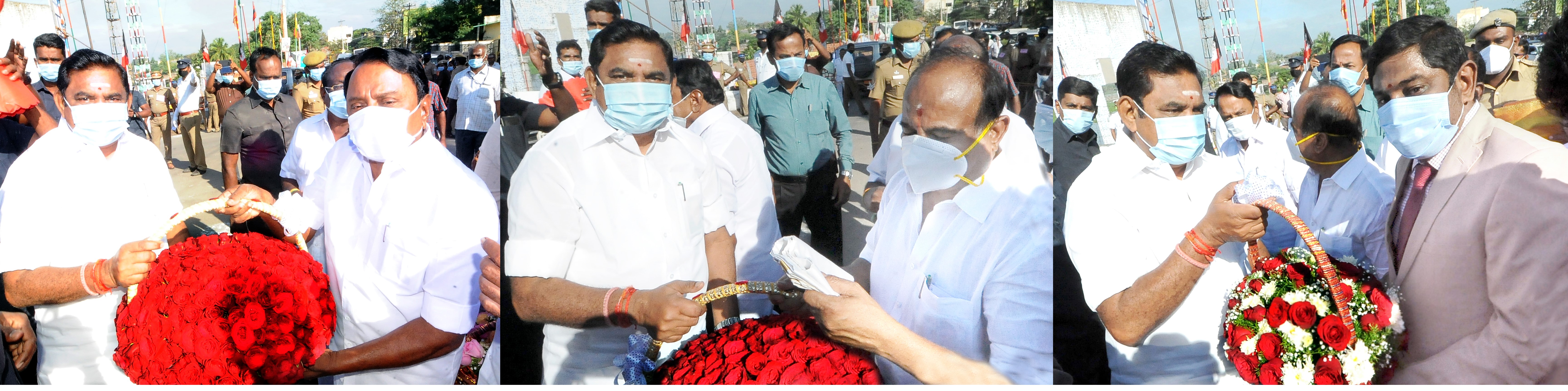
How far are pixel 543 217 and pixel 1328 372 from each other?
2.67 metres

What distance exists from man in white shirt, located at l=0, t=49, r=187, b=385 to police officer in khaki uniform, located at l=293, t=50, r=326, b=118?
0.70 meters

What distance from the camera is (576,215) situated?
3.00m

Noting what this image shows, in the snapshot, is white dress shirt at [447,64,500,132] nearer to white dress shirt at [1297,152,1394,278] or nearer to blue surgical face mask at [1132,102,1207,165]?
blue surgical face mask at [1132,102,1207,165]

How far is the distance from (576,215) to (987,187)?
1396 millimetres

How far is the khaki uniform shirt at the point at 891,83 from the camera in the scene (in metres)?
2.80

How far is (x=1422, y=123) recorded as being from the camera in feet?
9.12

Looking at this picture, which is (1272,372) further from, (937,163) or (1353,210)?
(937,163)

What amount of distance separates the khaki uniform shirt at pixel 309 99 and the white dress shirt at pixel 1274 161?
12.7 feet

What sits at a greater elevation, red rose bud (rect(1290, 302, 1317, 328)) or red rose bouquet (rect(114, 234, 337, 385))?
red rose bouquet (rect(114, 234, 337, 385))

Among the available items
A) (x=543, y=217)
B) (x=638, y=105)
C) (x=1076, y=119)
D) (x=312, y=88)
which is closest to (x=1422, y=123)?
(x=1076, y=119)

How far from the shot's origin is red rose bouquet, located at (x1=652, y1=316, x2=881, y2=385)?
255 centimetres

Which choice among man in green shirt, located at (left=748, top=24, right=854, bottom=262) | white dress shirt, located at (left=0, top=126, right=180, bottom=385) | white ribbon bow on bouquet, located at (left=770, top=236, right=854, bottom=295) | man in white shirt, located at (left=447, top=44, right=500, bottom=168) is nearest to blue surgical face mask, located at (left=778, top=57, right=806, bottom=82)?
man in green shirt, located at (left=748, top=24, right=854, bottom=262)

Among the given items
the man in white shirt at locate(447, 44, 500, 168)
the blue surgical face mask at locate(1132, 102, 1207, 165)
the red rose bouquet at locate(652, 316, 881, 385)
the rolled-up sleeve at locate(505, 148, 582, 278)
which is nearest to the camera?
the red rose bouquet at locate(652, 316, 881, 385)

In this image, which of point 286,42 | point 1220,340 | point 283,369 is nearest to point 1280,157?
point 1220,340
